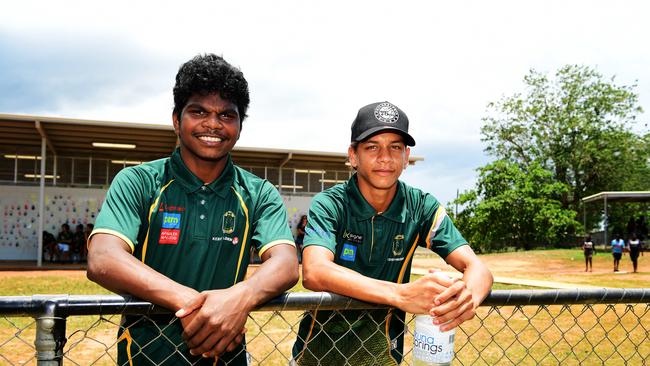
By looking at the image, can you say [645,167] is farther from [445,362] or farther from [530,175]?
[445,362]

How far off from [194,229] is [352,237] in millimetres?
745

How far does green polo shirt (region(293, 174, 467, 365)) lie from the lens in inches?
93.7

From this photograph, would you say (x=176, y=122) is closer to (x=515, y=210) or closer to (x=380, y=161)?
(x=380, y=161)

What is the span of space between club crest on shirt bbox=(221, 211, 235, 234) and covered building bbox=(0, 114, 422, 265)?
1632cm

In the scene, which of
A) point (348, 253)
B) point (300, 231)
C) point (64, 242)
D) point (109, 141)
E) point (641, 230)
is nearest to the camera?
point (348, 253)

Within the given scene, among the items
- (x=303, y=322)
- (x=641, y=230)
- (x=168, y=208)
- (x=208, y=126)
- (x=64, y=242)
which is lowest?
(x=64, y=242)

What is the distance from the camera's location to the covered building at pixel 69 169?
18.9 metres

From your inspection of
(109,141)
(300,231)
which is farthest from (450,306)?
(300,231)

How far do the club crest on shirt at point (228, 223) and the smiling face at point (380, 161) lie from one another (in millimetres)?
702

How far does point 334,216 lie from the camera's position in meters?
2.45

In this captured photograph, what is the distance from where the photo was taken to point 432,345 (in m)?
1.97

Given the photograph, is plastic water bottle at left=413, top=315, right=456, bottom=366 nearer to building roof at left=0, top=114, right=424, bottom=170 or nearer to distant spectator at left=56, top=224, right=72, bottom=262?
building roof at left=0, top=114, right=424, bottom=170

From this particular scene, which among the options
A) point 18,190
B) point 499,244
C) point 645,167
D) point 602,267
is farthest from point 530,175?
point 18,190

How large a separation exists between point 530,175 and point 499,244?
5.23m
